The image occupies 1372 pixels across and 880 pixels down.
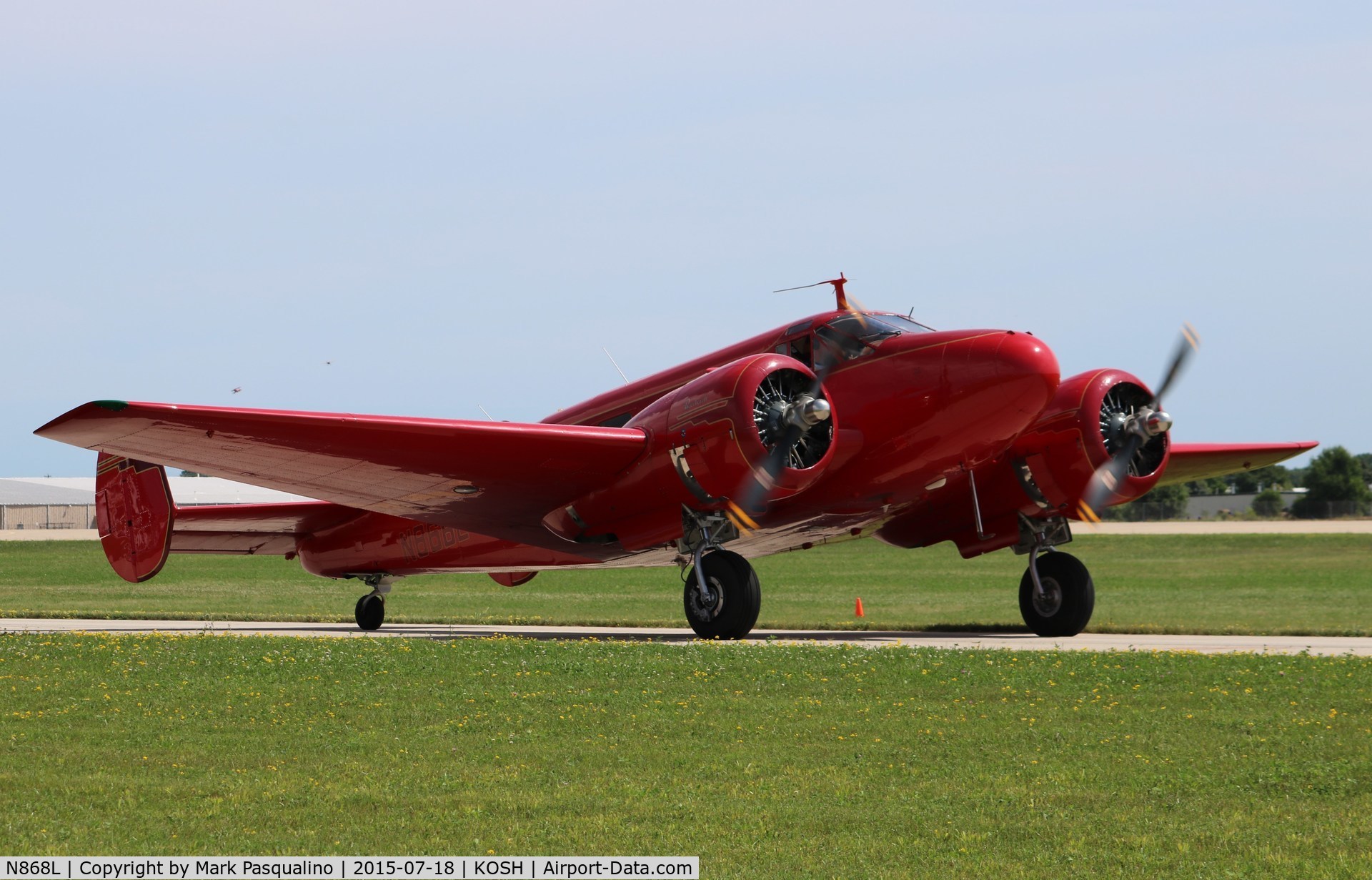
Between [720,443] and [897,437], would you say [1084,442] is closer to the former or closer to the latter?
[897,437]

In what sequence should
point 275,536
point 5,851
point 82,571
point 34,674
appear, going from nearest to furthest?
point 5,851 → point 34,674 → point 275,536 → point 82,571

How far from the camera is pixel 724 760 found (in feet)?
30.2

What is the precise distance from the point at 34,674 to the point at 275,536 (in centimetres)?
1097

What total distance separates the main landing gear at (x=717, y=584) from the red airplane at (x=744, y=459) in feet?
0.09

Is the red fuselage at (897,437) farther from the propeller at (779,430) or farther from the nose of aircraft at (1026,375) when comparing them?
the propeller at (779,430)

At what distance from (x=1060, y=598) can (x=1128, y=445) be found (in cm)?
243

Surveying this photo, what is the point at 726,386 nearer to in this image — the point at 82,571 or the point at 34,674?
the point at 34,674

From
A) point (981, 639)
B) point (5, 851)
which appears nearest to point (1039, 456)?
point (981, 639)

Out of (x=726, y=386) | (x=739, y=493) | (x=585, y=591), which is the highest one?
(x=726, y=386)

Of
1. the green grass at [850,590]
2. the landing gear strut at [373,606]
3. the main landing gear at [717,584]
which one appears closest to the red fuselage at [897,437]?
the main landing gear at [717,584]

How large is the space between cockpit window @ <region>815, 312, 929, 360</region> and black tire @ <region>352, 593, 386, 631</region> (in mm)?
10572

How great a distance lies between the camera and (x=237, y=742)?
384 inches

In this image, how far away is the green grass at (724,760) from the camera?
23.2 feet

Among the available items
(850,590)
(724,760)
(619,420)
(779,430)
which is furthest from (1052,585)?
(850,590)
